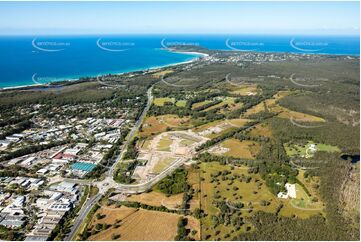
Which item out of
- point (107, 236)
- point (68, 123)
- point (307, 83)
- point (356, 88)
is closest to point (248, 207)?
point (107, 236)

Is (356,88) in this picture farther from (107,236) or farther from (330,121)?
(107,236)

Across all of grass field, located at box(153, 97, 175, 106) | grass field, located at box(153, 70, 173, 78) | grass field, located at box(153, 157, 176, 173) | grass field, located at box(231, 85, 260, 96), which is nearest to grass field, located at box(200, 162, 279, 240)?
grass field, located at box(153, 157, 176, 173)

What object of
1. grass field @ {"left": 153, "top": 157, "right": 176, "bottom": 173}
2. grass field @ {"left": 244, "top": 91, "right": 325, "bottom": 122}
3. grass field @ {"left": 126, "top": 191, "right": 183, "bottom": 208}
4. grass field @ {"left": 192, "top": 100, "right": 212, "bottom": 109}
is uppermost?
grass field @ {"left": 244, "top": 91, "right": 325, "bottom": 122}

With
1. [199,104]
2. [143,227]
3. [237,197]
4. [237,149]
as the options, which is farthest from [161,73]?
[143,227]

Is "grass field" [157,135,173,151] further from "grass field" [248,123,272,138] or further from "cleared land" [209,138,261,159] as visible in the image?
"grass field" [248,123,272,138]

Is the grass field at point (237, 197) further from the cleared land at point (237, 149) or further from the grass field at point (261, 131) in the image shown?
the grass field at point (261, 131)

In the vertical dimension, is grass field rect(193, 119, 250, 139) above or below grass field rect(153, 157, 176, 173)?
above

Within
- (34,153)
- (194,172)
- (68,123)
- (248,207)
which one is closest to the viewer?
(248,207)
